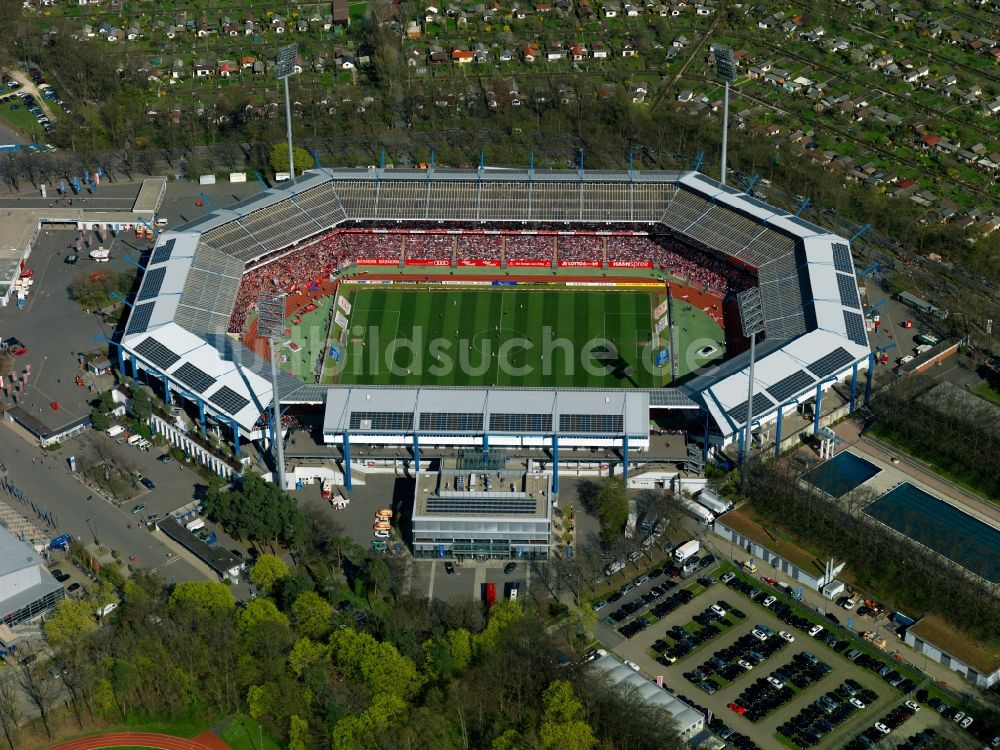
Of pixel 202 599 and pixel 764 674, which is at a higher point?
pixel 202 599

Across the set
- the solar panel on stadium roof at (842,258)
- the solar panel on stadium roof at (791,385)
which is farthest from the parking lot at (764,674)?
the solar panel on stadium roof at (842,258)

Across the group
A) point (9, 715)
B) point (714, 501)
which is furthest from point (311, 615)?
point (714, 501)

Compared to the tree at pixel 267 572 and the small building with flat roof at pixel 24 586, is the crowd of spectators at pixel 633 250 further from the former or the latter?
the small building with flat roof at pixel 24 586

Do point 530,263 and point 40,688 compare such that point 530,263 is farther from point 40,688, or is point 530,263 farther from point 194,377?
point 40,688

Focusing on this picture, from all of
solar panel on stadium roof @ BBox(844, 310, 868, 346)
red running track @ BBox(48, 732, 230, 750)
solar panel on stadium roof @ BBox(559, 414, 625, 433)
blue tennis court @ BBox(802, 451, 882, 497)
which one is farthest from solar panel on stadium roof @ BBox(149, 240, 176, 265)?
solar panel on stadium roof @ BBox(844, 310, 868, 346)

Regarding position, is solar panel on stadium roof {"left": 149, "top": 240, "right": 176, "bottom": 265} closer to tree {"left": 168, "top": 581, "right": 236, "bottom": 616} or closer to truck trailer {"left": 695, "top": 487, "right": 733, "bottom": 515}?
tree {"left": 168, "top": 581, "right": 236, "bottom": 616}
